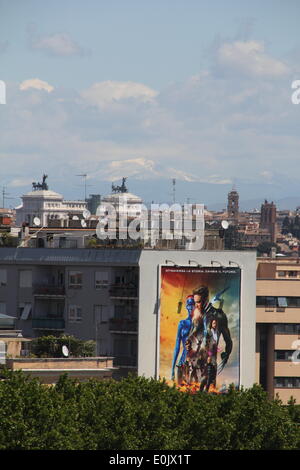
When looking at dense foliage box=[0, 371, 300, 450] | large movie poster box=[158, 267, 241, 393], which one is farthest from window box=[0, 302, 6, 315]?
dense foliage box=[0, 371, 300, 450]

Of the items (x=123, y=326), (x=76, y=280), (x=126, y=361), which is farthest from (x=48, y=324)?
(x=126, y=361)

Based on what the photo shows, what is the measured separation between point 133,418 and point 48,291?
2512 cm

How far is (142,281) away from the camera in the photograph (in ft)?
283

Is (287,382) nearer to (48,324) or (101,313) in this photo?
(101,313)

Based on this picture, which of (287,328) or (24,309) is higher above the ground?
(24,309)

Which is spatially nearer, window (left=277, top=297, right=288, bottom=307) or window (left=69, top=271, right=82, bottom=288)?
window (left=69, top=271, right=82, bottom=288)

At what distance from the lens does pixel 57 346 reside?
77312 mm

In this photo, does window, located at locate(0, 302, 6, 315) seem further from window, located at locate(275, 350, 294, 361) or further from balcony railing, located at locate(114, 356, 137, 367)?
window, located at locate(275, 350, 294, 361)

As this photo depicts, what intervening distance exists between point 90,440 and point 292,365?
138 feet

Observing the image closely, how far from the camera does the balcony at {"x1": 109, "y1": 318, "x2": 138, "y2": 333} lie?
8588 centimetres

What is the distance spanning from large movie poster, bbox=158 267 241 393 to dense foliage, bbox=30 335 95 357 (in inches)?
250

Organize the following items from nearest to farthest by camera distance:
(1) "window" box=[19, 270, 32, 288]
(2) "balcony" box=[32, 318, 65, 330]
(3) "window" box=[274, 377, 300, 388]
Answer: (2) "balcony" box=[32, 318, 65, 330]
(1) "window" box=[19, 270, 32, 288]
(3) "window" box=[274, 377, 300, 388]
